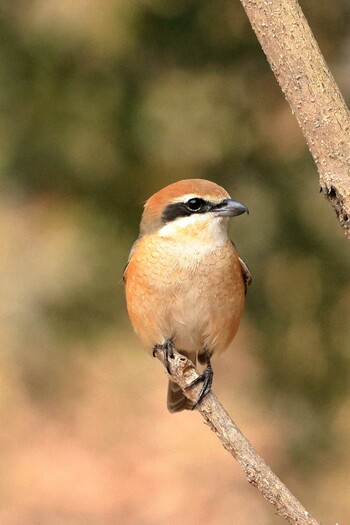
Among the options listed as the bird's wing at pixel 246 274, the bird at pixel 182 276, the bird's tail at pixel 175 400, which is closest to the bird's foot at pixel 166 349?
the bird at pixel 182 276

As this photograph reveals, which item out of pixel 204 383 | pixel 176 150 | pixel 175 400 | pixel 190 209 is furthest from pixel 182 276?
pixel 175 400

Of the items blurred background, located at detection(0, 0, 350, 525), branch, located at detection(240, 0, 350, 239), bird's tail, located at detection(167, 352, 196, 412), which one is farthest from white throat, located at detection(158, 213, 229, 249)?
bird's tail, located at detection(167, 352, 196, 412)

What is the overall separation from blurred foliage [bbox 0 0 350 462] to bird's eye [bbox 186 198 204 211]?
59cm

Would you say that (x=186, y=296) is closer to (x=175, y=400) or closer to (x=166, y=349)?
(x=166, y=349)

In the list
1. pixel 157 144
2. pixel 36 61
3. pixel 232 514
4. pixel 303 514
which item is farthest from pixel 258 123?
pixel 232 514

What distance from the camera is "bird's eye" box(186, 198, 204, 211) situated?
3.45 meters

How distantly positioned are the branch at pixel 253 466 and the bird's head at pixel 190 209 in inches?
27.1

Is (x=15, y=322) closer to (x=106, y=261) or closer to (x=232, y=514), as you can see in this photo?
(x=106, y=261)

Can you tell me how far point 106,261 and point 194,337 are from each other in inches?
21.6

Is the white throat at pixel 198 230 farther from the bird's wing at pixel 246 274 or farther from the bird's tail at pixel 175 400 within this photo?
the bird's tail at pixel 175 400

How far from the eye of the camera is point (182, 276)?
365 centimetres

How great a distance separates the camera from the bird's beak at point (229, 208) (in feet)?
11.1

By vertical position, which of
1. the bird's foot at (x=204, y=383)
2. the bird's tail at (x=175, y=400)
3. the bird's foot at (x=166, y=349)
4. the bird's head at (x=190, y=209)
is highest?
the bird's head at (x=190, y=209)

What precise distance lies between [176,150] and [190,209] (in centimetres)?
68
